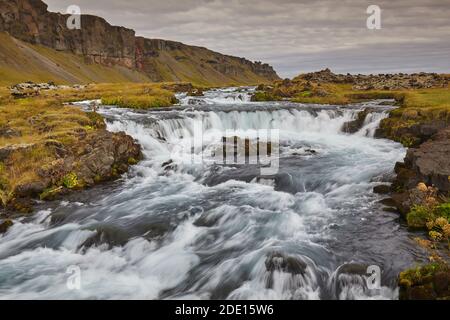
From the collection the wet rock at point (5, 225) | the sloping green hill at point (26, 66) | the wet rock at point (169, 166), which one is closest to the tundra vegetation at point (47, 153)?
the wet rock at point (5, 225)

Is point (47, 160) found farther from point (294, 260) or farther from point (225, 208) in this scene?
point (294, 260)

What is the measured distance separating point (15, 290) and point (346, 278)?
1054cm

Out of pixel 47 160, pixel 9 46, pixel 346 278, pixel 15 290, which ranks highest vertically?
pixel 9 46

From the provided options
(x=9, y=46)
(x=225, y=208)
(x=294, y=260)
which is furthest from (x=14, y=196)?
(x=9, y=46)

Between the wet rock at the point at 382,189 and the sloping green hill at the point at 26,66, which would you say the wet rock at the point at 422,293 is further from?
the sloping green hill at the point at 26,66

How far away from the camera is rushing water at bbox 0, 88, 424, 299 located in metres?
12.5

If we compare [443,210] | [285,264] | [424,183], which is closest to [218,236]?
[285,264]

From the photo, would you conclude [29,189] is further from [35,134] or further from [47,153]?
[35,134]

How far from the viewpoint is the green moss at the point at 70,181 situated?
2173 centimetres

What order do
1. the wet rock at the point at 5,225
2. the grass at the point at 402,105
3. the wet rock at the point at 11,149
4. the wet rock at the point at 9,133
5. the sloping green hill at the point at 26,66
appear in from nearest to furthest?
the wet rock at the point at 5,225 < the wet rock at the point at 11,149 < the wet rock at the point at 9,133 < the grass at the point at 402,105 < the sloping green hill at the point at 26,66

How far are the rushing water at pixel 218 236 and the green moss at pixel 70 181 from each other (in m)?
0.88

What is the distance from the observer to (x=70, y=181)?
21922mm

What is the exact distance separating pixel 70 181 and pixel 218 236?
10.3 m

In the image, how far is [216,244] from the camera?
50.5 ft
